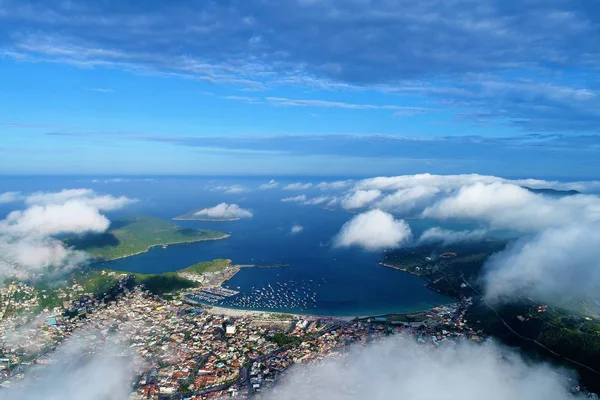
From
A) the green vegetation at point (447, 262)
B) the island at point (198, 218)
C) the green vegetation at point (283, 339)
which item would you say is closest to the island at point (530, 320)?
the green vegetation at point (447, 262)

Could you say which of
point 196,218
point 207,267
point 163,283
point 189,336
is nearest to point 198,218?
point 196,218

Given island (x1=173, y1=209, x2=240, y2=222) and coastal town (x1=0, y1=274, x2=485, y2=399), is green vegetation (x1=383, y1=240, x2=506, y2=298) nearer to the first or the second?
coastal town (x1=0, y1=274, x2=485, y2=399)

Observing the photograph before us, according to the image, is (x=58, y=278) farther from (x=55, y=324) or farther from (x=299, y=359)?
(x=299, y=359)

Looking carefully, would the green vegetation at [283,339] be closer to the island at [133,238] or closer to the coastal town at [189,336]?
the coastal town at [189,336]

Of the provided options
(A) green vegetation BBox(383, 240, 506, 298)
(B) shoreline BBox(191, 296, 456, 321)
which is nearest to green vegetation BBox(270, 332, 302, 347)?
(B) shoreline BBox(191, 296, 456, 321)

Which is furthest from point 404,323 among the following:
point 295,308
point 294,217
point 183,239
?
point 294,217
